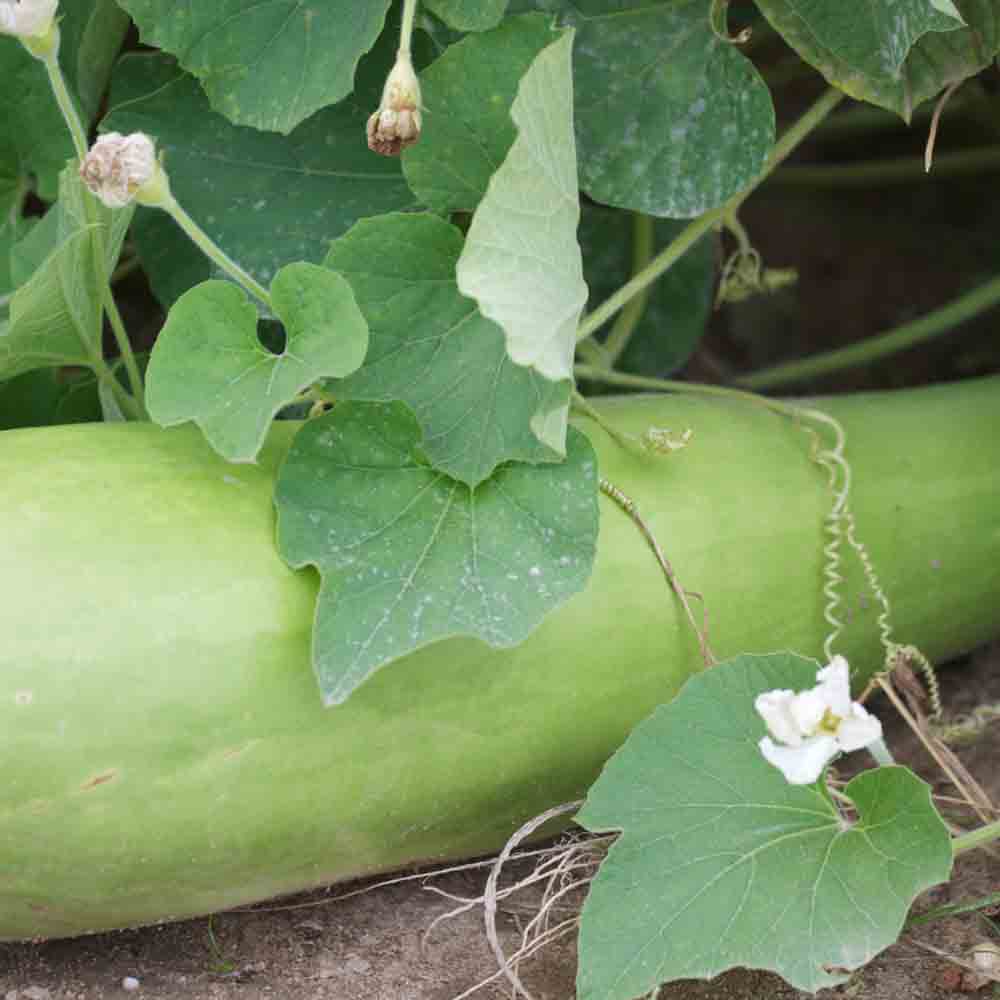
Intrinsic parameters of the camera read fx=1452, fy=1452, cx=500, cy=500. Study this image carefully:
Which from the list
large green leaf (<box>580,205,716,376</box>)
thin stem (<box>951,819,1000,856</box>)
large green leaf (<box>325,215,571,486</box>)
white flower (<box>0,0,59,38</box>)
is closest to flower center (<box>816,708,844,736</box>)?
thin stem (<box>951,819,1000,856</box>)

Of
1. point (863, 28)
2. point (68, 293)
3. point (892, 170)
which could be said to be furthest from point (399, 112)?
point (892, 170)

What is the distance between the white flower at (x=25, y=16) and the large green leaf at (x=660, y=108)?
38 cm

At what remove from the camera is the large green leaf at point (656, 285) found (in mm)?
1512

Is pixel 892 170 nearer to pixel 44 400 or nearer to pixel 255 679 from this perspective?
pixel 44 400

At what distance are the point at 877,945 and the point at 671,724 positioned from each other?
0.55 ft

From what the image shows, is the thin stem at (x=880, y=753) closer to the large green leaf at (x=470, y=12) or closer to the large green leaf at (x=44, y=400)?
the large green leaf at (x=470, y=12)

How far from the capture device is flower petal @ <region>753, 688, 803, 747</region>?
82 cm

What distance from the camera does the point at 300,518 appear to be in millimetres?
899

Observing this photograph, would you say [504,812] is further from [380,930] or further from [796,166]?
[796,166]

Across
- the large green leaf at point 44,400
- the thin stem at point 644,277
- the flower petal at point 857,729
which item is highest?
the thin stem at point 644,277

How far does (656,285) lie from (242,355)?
78 cm

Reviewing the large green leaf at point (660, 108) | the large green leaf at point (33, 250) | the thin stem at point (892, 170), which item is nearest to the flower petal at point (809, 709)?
the large green leaf at point (660, 108)

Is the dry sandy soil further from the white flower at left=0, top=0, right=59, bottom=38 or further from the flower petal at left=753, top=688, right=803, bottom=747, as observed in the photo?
the white flower at left=0, top=0, right=59, bottom=38

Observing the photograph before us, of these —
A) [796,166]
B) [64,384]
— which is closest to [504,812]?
[64,384]
